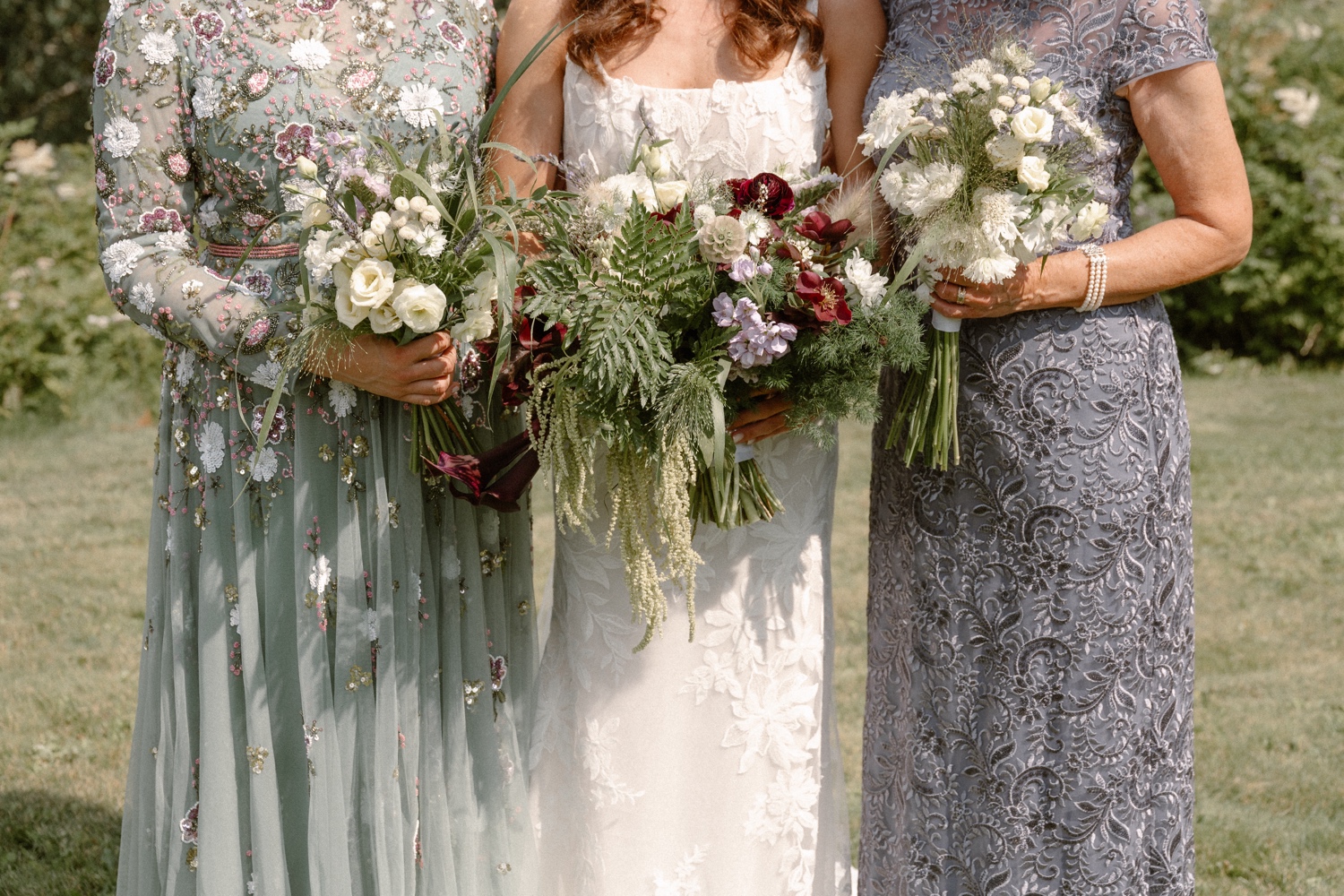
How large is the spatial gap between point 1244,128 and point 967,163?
870 centimetres

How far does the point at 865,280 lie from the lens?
8.09 ft

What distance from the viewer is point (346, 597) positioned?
8.87ft

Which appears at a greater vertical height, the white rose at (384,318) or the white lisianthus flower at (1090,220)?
the white lisianthus flower at (1090,220)

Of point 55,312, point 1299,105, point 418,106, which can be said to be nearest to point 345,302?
point 418,106

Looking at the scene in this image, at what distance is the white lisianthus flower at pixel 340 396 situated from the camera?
8.76 ft

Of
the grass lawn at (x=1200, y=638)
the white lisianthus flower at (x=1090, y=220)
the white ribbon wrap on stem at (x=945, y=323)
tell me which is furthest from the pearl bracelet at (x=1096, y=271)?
the grass lawn at (x=1200, y=638)

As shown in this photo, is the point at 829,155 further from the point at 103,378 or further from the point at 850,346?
the point at 103,378

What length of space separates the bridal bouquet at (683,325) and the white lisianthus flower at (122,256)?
2.59ft

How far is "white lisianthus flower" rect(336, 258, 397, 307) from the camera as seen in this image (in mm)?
2295

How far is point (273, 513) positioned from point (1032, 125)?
1673mm

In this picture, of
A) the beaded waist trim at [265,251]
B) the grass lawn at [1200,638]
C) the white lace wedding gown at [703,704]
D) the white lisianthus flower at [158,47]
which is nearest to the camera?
the white lisianthus flower at [158,47]

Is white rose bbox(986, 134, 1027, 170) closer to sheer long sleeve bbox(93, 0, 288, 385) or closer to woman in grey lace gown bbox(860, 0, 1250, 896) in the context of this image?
woman in grey lace gown bbox(860, 0, 1250, 896)

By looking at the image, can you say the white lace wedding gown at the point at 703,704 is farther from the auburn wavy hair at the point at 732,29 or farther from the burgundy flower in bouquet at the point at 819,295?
the burgundy flower in bouquet at the point at 819,295

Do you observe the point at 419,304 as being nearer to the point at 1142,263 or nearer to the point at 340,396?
the point at 340,396
